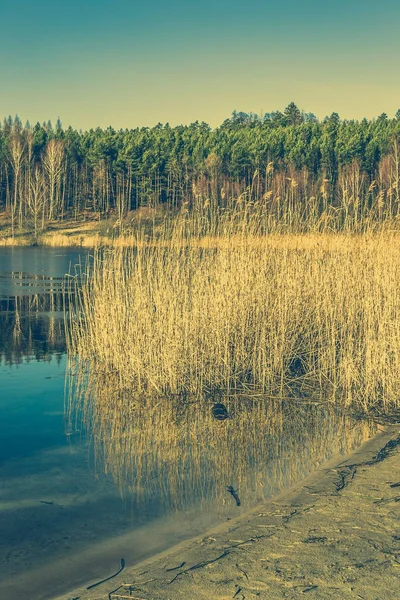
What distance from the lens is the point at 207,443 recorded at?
6.46 metres

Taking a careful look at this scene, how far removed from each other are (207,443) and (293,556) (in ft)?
8.80

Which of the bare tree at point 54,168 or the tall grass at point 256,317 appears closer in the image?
the tall grass at point 256,317

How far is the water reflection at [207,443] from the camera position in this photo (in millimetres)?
5320

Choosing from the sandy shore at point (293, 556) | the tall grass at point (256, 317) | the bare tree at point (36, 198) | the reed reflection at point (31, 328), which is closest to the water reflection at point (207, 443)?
the tall grass at point (256, 317)

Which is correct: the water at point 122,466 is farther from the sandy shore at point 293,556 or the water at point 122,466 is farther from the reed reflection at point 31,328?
the reed reflection at point 31,328

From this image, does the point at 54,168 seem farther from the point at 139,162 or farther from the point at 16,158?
the point at 139,162

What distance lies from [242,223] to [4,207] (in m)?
59.1

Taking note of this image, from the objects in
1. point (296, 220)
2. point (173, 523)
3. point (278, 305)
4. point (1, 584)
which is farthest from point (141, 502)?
point (296, 220)

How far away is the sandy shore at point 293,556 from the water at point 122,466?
0.30 metres

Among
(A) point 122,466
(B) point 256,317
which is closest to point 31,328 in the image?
(B) point 256,317

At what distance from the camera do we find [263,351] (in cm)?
Result: 811

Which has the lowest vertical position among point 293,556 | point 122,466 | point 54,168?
point 122,466

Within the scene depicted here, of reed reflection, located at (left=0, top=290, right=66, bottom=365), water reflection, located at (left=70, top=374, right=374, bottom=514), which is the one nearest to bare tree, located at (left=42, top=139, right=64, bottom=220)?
reed reflection, located at (left=0, top=290, right=66, bottom=365)

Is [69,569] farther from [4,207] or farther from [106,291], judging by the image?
[4,207]
